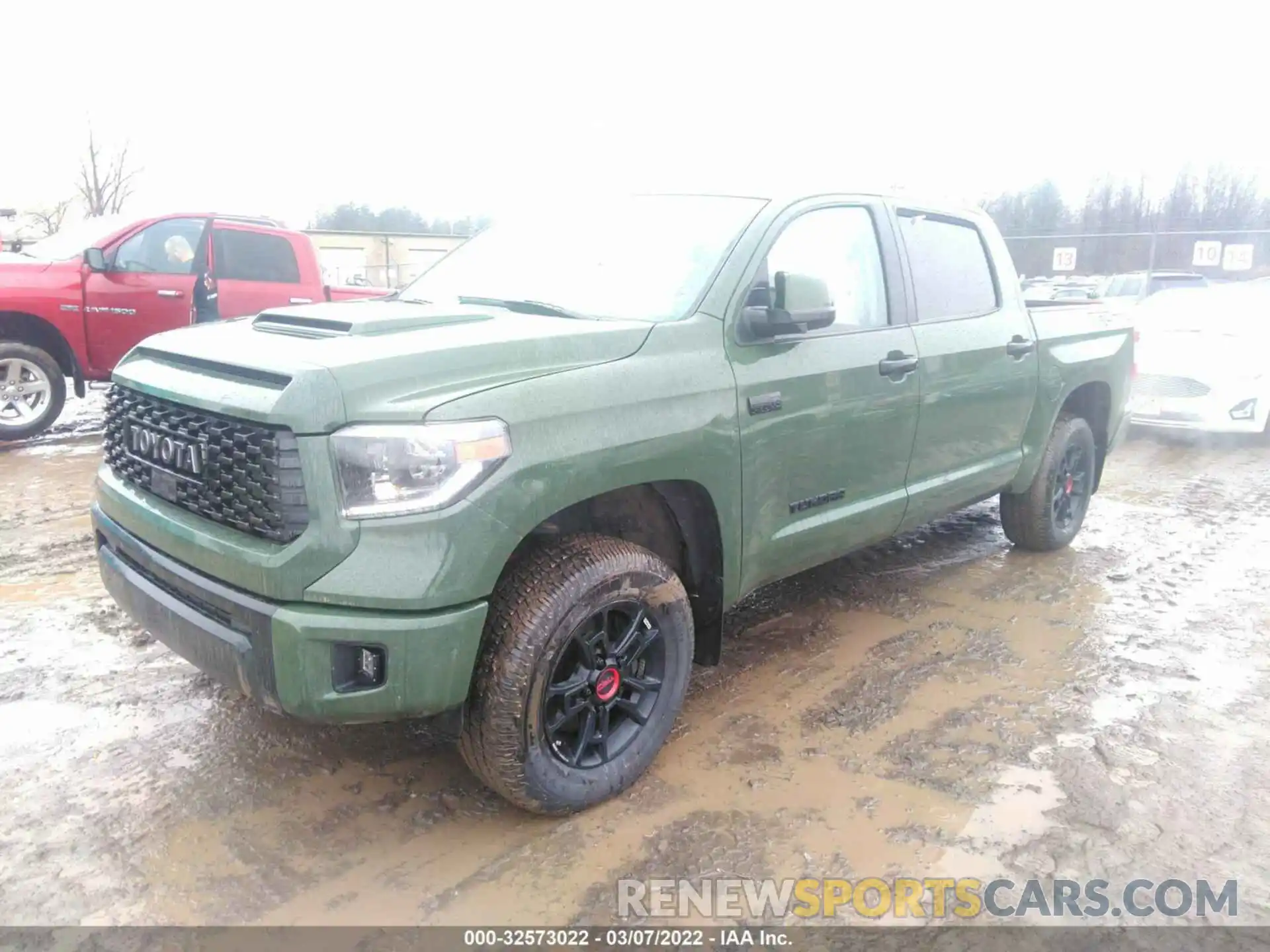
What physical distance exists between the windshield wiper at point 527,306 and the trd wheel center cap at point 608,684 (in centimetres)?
111

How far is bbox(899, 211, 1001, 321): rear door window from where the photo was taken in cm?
A: 402

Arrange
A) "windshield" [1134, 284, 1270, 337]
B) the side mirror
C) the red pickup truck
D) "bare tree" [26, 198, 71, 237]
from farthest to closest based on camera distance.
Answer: "bare tree" [26, 198, 71, 237] → "windshield" [1134, 284, 1270, 337] → the red pickup truck → the side mirror

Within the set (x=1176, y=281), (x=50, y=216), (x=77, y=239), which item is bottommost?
(x=1176, y=281)

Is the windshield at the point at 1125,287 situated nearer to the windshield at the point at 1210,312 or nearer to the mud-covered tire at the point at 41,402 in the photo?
Answer: the windshield at the point at 1210,312

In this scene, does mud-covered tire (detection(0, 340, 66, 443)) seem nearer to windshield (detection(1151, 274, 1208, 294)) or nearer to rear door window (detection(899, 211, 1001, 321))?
rear door window (detection(899, 211, 1001, 321))

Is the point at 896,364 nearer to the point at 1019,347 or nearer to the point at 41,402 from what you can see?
the point at 1019,347

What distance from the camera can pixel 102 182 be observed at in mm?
34094

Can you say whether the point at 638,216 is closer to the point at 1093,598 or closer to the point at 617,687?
the point at 617,687

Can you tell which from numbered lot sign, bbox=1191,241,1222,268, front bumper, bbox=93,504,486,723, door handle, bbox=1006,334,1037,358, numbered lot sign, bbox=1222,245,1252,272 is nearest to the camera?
front bumper, bbox=93,504,486,723

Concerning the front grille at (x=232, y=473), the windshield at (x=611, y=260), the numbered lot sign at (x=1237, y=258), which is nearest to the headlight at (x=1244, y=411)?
the windshield at (x=611, y=260)

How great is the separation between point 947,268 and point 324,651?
319cm

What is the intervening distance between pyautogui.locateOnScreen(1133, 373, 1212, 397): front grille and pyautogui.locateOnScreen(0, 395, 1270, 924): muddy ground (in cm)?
438

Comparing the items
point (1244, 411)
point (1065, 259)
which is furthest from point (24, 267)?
point (1065, 259)

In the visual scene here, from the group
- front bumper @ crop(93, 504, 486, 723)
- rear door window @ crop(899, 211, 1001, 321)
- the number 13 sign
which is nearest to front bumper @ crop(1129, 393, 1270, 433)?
rear door window @ crop(899, 211, 1001, 321)
